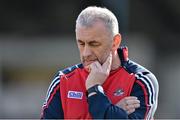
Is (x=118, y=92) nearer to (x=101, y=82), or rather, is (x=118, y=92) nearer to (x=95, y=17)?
(x=101, y=82)

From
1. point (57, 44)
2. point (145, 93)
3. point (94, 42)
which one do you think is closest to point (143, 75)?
point (145, 93)

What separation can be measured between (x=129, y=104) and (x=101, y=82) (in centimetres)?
21

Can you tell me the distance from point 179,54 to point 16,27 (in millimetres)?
3685

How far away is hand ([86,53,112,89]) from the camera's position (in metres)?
4.44

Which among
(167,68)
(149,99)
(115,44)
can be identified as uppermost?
(115,44)

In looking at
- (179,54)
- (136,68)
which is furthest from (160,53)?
(136,68)

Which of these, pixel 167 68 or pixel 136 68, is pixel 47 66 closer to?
pixel 167 68

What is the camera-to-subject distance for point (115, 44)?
4.52 metres

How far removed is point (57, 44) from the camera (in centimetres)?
1488

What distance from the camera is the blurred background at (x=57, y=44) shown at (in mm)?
12844

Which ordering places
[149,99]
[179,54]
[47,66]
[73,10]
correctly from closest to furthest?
[149,99], [47,66], [179,54], [73,10]

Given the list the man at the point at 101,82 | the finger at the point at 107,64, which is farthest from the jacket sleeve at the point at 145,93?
the finger at the point at 107,64

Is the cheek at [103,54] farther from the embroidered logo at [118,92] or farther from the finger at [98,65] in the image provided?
the embroidered logo at [118,92]

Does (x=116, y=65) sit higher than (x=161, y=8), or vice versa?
(x=116, y=65)
